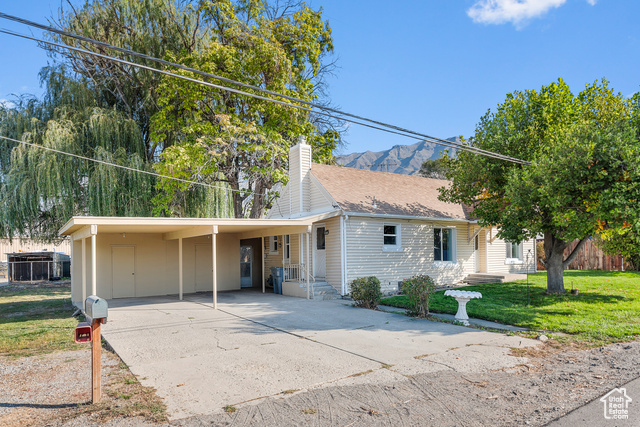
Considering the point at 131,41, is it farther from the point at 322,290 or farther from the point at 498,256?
the point at 498,256

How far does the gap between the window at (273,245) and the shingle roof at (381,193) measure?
3504mm

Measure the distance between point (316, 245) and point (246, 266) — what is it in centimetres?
522

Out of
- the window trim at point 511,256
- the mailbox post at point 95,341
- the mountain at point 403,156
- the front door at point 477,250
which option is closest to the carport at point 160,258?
the mailbox post at point 95,341

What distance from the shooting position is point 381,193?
17.8m

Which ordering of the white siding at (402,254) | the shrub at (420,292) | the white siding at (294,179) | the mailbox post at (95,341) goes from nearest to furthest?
1. the mailbox post at (95,341)
2. the shrub at (420,292)
3. the white siding at (402,254)
4. the white siding at (294,179)

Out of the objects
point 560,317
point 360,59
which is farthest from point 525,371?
point 360,59

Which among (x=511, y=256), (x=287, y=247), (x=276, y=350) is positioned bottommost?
(x=276, y=350)

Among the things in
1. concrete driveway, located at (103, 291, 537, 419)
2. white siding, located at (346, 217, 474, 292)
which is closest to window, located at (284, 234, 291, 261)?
white siding, located at (346, 217, 474, 292)

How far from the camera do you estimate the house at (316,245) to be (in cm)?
1474

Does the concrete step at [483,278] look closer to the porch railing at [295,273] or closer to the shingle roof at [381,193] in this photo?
the shingle roof at [381,193]

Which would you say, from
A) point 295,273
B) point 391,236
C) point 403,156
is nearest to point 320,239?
point 295,273

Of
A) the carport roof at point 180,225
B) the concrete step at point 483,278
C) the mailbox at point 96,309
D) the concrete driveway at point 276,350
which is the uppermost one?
the carport roof at point 180,225

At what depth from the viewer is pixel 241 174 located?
69.0 feet

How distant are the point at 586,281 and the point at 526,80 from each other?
8788 millimetres
